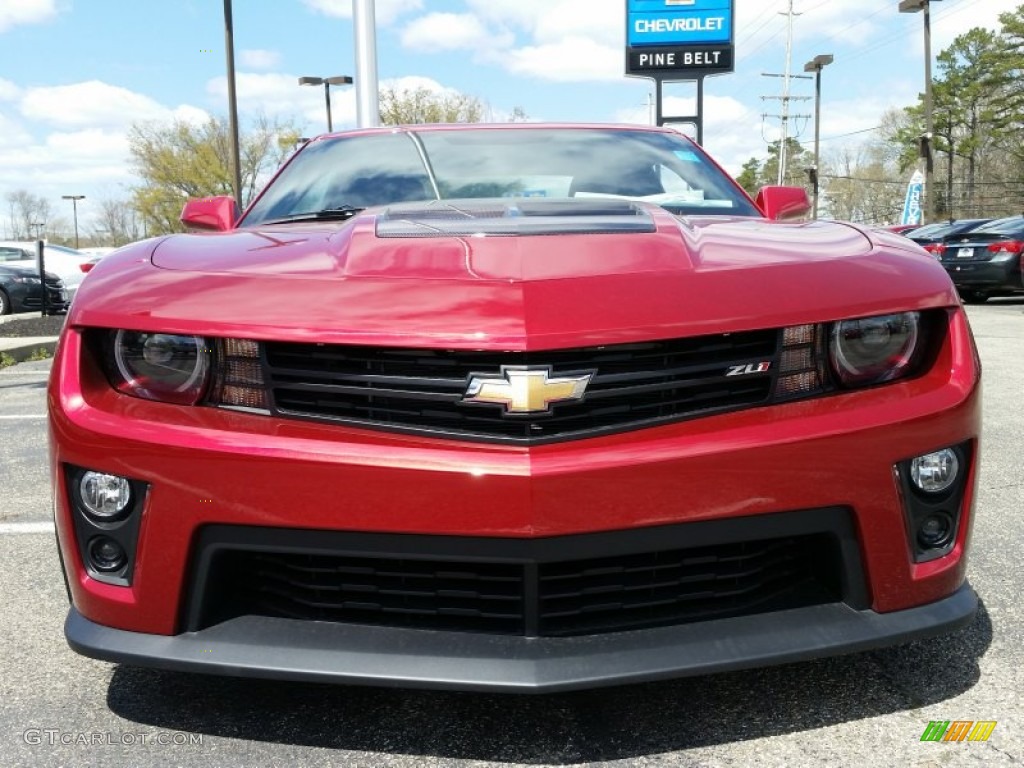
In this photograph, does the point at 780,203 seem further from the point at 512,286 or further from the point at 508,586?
the point at 508,586

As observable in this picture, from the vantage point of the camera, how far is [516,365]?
1.64 metres

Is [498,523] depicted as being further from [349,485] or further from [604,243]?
[604,243]

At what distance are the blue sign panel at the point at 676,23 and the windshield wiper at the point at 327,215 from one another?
12.1 m

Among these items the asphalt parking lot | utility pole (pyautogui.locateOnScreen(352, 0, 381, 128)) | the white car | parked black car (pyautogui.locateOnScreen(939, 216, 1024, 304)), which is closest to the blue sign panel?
parked black car (pyautogui.locateOnScreen(939, 216, 1024, 304))

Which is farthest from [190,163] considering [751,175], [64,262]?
[751,175]

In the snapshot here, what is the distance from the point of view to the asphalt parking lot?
1.75m

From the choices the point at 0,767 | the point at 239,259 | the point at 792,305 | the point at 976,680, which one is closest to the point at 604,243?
the point at 792,305

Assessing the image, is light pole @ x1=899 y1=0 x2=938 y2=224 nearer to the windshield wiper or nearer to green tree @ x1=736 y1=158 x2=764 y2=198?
the windshield wiper

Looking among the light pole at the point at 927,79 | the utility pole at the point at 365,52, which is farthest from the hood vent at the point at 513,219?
the light pole at the point at 927,79

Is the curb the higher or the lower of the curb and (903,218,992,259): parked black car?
the lower

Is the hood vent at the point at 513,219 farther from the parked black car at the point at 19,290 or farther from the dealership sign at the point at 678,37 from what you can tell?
the parked black car at the point at 19,290

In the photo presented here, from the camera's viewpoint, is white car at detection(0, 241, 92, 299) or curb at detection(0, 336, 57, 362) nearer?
curb at detection(0, 336, 57, 362)

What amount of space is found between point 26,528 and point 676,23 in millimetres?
12708
